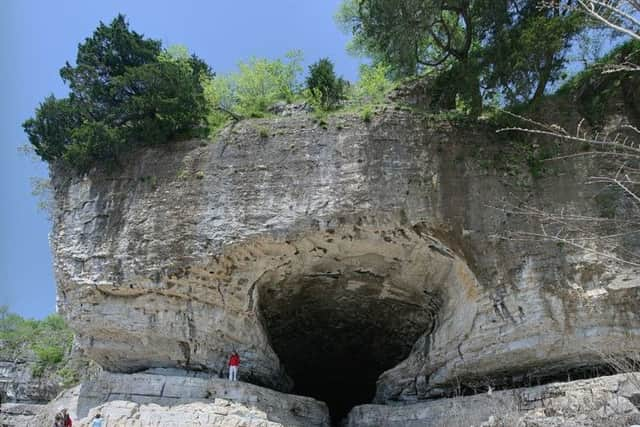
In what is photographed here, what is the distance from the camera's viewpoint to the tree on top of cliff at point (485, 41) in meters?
12.0

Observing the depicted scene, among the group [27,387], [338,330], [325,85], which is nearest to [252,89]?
[325,85]

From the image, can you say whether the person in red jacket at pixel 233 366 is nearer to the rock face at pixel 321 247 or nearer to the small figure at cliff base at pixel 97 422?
the rock face at pixel 321 247

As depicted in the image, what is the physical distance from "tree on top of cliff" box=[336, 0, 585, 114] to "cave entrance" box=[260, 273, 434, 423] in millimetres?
5233

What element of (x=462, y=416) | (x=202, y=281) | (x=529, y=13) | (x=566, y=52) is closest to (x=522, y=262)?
A: (x=462, y=416)

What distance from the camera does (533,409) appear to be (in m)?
10.5

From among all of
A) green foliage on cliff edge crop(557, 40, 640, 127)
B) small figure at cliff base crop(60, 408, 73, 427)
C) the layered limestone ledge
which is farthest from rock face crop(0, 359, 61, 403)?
green foliage on cliff edge crop(557, 40, 640, 127)

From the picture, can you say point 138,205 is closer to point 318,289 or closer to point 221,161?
point 221,161

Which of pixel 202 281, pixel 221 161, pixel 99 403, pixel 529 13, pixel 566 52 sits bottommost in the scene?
pixel 99 403

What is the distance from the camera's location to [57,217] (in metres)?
13.7

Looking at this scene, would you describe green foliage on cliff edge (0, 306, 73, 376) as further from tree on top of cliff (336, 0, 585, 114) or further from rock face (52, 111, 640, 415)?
tree on top of cliff (336, 0, 585, 114)

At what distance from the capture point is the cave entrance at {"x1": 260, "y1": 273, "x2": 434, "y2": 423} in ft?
48.7

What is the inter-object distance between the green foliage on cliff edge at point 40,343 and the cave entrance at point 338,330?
31.7ft

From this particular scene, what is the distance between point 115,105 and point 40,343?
1576cm

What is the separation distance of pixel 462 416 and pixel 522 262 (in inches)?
128
